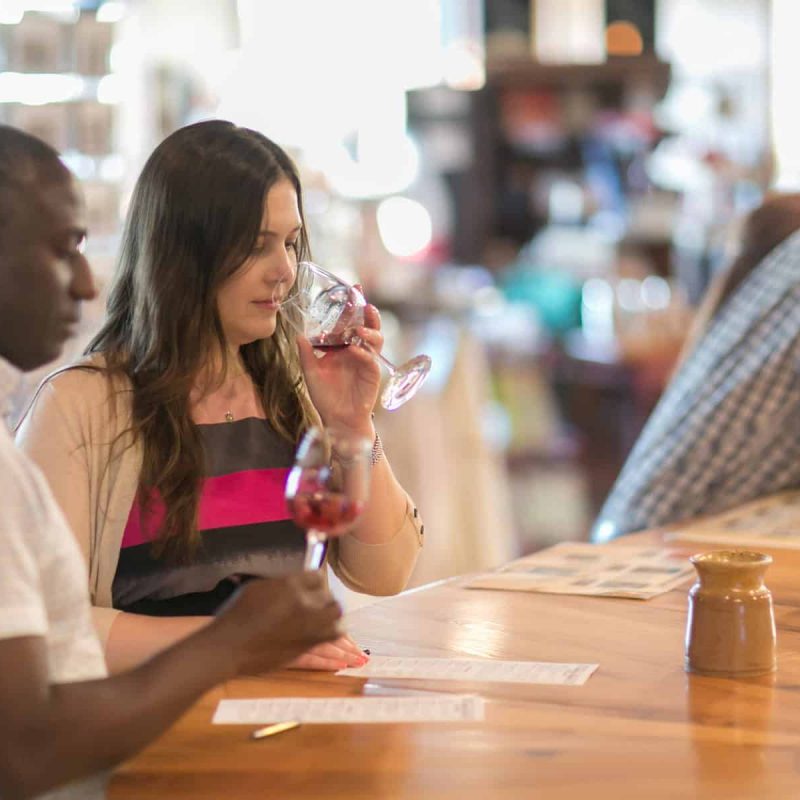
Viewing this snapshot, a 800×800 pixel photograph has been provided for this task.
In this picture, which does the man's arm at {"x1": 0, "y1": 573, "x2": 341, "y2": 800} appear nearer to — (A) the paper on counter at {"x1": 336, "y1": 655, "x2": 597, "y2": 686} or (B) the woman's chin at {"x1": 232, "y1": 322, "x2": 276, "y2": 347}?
(A) the paper on counter at {"x1": 336, "y1": 655, "x2": 597, "y2": 686}

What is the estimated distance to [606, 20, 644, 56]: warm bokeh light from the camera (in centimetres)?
784

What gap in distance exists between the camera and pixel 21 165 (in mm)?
1354

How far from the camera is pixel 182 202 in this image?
1.94 metres

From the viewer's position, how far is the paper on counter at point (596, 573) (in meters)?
2.06

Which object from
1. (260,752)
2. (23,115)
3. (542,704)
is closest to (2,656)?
(260,752)

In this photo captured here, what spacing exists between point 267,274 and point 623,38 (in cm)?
637

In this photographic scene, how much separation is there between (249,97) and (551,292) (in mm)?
3104

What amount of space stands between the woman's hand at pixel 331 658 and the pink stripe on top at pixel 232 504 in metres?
0.34

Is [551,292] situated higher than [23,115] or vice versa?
[23,115]

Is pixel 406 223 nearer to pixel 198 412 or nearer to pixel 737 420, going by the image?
pixel 737 420

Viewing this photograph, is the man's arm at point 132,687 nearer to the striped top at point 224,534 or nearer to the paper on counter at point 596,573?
the striped top at point 224,534

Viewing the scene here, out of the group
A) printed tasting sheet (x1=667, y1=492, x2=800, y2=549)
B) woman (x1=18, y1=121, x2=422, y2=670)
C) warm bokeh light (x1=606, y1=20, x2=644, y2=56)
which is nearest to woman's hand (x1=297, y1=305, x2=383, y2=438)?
woman (x1=18, y1=121, x2=422, y2=670)

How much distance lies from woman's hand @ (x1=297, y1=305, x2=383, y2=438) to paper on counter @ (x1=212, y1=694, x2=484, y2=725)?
580 millimetres

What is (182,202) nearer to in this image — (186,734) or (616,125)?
(186,734)
